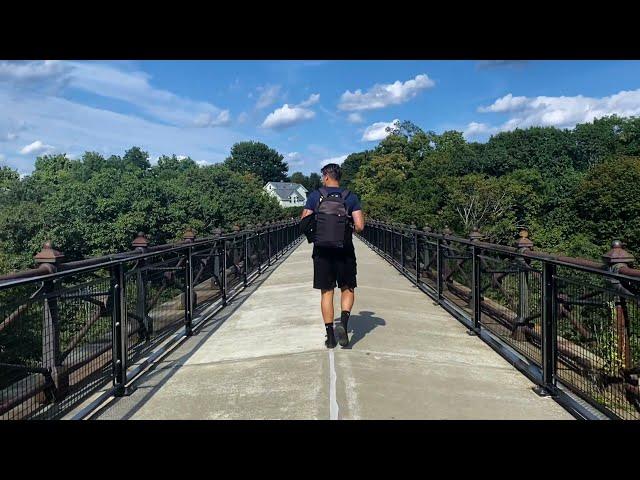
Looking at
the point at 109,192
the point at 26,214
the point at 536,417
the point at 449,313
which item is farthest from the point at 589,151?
the point at 536,417

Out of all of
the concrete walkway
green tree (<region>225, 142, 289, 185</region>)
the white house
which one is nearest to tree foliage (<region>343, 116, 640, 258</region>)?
the concrete walkway

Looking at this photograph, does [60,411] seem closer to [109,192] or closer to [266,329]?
[266,329]

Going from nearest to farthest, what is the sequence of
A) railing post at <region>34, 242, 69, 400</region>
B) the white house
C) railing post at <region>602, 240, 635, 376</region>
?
railing post at <region>602, 240, 635, 376</region>
railing post at <region>34, 242, 69, 400</region>
the white house

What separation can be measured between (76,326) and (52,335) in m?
0.32

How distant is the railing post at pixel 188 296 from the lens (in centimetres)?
693

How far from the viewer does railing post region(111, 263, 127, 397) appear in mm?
4570

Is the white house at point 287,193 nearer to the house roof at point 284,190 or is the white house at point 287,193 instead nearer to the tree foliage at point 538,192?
the house roof at point 284,190

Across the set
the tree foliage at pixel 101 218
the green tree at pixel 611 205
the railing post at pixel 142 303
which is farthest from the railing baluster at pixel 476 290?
the green tree at pixel 611 205

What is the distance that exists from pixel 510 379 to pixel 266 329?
3170 mm

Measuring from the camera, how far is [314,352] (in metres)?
5.61

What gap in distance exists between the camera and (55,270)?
162 inches

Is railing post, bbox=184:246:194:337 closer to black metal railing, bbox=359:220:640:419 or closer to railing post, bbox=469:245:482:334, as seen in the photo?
railing post, bbox=469:245:482:334

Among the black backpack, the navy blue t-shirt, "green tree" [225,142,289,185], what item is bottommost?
the black backpack

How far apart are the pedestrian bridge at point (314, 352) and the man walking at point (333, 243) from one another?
1.25ft
